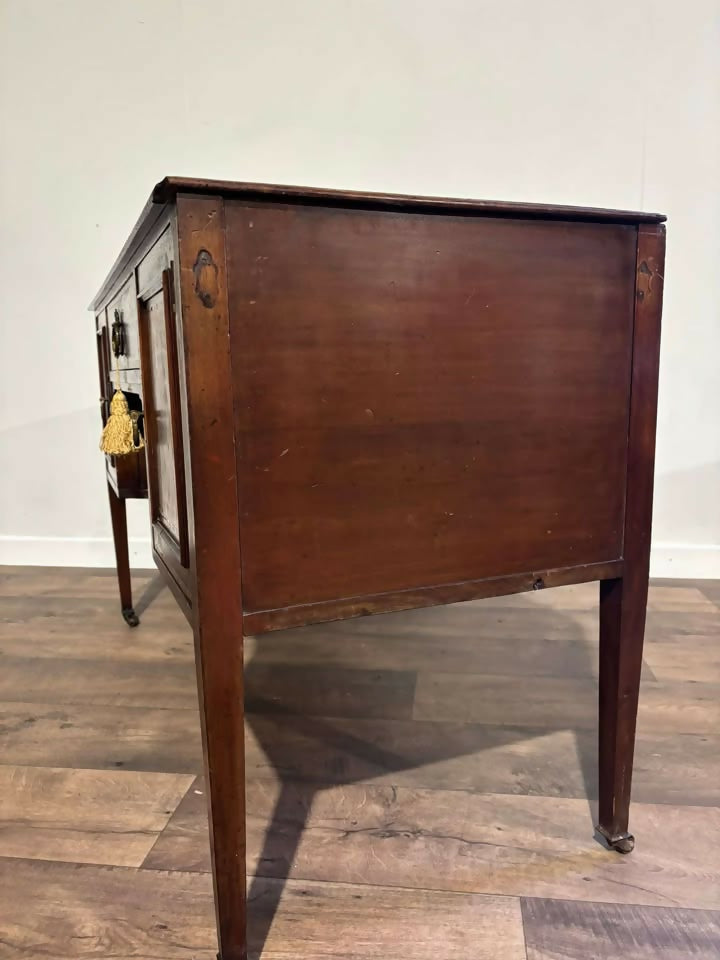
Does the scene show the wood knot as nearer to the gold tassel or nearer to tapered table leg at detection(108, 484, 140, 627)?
the gold tassel

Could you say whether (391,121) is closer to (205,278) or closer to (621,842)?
(205,278)

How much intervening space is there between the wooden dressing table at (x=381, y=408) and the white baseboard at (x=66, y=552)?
1636 mm

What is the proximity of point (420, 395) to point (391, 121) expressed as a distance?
5.69 ft

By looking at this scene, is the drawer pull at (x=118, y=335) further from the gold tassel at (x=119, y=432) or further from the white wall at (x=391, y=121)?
the white wall at (x=391, y=121)

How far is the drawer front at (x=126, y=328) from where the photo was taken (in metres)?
1.13

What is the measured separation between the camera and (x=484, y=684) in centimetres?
158

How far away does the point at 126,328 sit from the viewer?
1286mm

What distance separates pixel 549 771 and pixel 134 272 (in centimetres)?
107

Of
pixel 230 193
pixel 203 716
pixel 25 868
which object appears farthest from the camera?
pixel 25 868

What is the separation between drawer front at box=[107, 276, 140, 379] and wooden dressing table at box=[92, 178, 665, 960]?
15 centimetres

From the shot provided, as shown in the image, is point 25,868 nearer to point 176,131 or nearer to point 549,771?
point 549,771

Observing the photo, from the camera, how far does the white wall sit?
2.16 meters

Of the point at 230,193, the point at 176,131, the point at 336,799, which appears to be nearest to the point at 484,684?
the point at 336,799

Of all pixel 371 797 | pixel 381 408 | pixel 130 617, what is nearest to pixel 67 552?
pixel 130 617
